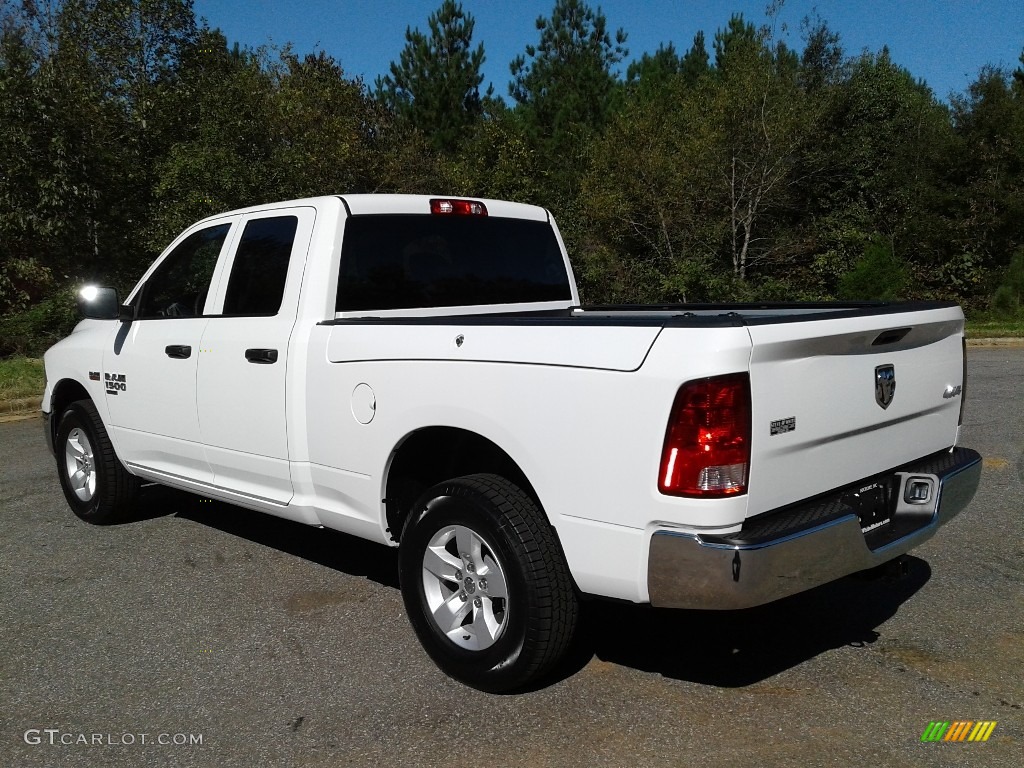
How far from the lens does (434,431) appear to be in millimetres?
3777

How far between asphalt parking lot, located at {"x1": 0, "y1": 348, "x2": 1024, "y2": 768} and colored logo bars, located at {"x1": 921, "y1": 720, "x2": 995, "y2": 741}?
0.03m

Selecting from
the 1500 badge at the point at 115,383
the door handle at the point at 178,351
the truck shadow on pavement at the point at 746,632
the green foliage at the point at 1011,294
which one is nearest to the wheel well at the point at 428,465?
the truck shadow on pavement at the point at 746,632

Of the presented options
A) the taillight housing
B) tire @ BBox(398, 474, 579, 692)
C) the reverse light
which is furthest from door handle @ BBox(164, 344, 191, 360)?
the taillight housing

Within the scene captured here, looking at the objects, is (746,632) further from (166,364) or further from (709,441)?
(166,364)

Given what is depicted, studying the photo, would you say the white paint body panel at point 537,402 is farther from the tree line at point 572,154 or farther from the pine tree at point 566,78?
the pine tree at point 566,78

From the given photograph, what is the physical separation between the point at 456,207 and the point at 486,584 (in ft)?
7.21

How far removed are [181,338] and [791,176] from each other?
26040 millimetres

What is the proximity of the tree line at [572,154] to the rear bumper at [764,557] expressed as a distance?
15569mm

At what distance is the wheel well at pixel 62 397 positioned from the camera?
6.16 meters

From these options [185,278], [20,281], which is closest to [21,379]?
[20,281]

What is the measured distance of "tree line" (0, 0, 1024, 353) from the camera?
671 inches

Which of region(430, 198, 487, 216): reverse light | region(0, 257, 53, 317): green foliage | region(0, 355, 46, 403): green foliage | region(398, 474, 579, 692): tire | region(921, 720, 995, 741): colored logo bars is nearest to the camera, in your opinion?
region(921, 720, 995, 741): colored logo bars

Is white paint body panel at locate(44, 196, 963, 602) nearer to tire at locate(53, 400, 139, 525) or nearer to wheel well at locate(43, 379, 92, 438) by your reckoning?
tire at locate(53, 400, 139, 525)

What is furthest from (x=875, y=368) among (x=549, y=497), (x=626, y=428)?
(x=549, y=497)
